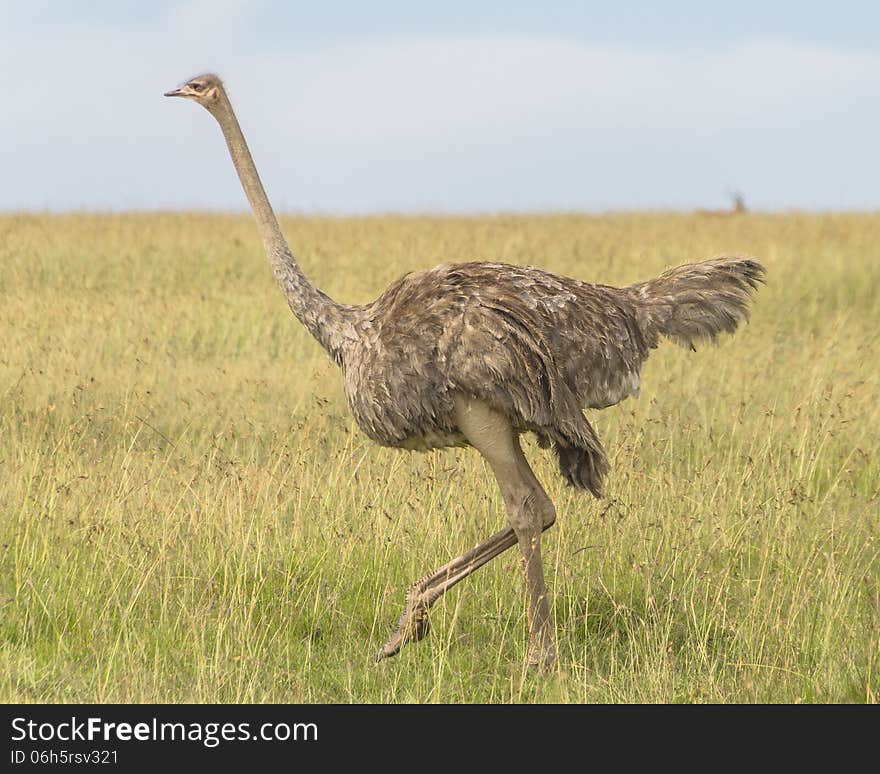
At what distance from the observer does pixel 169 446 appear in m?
9.20

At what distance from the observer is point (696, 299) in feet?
19.4

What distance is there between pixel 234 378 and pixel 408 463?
3504 millimetres

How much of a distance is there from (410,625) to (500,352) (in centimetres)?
131

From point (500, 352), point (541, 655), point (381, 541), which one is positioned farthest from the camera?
point (381, 541)

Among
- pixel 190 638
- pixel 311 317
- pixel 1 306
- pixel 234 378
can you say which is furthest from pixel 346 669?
pixel 1 306

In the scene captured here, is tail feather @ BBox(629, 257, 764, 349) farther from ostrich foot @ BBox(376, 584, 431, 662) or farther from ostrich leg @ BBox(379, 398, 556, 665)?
ostrich foot @ BBox(376, 584, 431, 662)

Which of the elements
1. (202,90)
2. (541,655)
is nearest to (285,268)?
(202,90)

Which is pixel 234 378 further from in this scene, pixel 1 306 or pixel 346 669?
pixel 346 669

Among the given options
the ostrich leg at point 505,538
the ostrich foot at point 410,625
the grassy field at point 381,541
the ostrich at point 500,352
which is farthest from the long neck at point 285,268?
the grassy field at point 381,541

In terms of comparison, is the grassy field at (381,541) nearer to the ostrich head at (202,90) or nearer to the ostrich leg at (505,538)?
the ostrich leg at (505,538)

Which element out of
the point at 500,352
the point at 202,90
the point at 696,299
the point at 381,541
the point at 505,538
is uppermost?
the point at 202,90

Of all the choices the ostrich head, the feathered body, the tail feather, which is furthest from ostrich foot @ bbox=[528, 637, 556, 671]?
the ostrich head

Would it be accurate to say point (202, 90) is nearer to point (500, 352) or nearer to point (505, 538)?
point (500, 352)

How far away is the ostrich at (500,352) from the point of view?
527 centimetres
